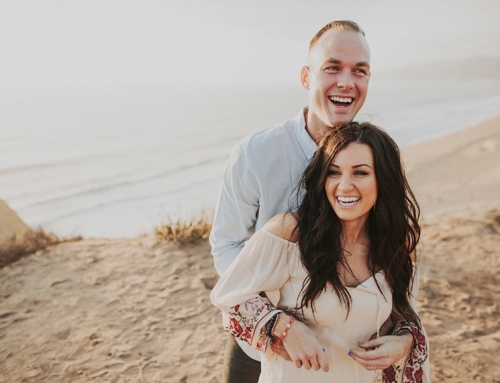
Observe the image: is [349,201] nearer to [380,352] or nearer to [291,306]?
[291,306]

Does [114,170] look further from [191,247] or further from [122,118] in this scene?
[122,118]

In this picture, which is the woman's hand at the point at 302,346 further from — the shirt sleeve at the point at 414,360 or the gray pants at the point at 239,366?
the gray pants at the point at 239,366

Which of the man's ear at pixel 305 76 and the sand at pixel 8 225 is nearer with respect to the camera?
the man's ear at pixel 305 76

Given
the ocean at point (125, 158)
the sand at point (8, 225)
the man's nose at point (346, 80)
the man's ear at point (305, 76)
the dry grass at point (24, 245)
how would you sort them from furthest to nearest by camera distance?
the ocean at point (125, 158) → the sand at point (8, 225) → the dry grass at point (24, 245) → the man's ear at point (305, 76) → the man's nose at point (346, 80)

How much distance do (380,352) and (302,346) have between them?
1.06 ft

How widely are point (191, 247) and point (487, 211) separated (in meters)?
4.75

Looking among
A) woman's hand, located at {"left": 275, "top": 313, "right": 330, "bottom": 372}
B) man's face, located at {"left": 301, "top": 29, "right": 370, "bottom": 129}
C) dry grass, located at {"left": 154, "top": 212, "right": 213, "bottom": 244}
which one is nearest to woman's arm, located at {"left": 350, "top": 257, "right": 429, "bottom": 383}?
woman's hand, located at {"left": 275, "top": 313, "right": 330, "bottom": 372}

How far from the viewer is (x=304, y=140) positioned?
7.31 ft

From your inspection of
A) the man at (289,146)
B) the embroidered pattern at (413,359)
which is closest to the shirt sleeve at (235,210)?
the man at (289,146)

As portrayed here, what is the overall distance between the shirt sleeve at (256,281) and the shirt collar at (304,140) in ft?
1.79

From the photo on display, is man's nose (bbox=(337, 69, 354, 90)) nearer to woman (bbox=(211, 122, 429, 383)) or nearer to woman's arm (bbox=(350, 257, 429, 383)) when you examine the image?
woman (bbox=(211, 122, 429, 383))

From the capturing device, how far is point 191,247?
6.13 m

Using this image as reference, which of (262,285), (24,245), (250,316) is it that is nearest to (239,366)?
(250,316)

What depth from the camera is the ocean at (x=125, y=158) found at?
37.2ft
